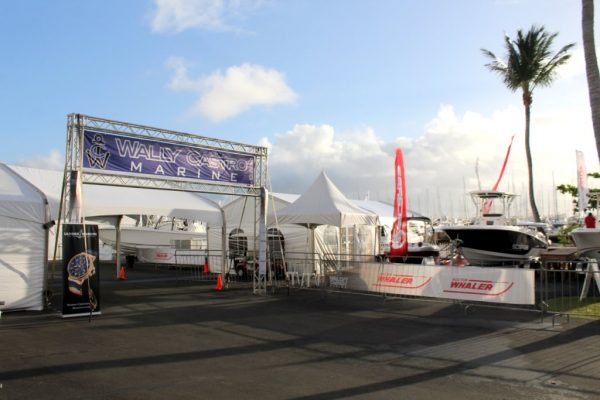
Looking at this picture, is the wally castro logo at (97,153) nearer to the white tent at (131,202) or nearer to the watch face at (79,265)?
the watch face at (79,265)

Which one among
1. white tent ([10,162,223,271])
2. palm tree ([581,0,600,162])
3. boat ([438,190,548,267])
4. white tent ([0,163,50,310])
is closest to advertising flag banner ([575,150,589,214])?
boat ([438,190,548,267])

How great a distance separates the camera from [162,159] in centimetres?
1436

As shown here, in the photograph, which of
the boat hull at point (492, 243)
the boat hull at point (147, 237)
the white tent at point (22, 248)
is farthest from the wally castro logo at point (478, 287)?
the boat hull at point (147, 237)

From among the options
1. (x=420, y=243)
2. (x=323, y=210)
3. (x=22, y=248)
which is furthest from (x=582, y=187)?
(x=22, y=248)

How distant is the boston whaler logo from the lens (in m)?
12.8

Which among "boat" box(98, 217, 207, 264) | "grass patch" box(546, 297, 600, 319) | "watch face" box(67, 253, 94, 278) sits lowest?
"grass patch" box(546, 297, 600, 319)

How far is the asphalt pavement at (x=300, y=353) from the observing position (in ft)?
19.8

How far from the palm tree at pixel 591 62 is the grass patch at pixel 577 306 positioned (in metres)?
3.64

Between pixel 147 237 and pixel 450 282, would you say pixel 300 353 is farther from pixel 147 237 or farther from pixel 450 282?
pixel 147 237

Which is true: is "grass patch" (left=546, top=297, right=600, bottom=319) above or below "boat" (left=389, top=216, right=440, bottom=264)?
below

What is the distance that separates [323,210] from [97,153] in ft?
25.8

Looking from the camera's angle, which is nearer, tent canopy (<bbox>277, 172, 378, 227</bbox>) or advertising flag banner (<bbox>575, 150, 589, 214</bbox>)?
tent canopy (<bbox>277, 172, 378, 227</bbox>)

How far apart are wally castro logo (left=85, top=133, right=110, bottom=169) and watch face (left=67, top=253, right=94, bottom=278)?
2535 mm

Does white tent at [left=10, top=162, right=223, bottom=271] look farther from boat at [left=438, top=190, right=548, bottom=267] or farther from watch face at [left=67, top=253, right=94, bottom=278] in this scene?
boat at [left=438, top=190, right=548, bottom=267]
